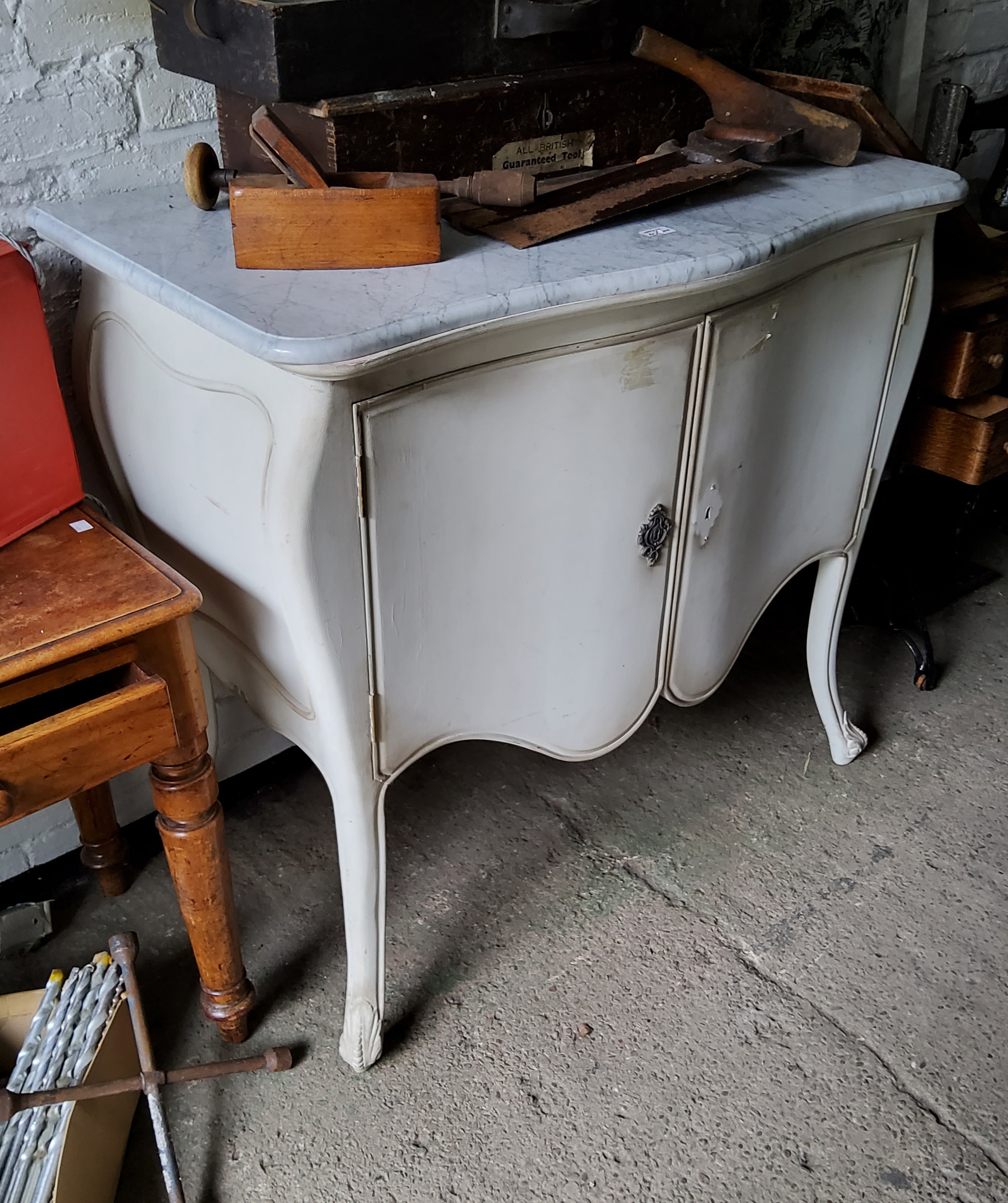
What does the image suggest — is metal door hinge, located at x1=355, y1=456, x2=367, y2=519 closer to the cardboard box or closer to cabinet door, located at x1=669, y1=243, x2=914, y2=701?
cabinet door, located at x1=669, y1=243, x2=914, y2=701

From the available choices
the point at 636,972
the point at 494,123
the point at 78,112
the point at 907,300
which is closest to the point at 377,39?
the point at 494,123

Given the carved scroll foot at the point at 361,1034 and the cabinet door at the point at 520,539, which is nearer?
the cabinet door at the point at 520,539

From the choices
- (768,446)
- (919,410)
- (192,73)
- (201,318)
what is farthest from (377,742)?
(919,410)

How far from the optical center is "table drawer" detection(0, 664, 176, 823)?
3.30 feet

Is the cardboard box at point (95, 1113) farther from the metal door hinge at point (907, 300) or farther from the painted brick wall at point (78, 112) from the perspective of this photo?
the metal door hinge at point (907, 300)

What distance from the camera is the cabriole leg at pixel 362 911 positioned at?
1244 millimetres

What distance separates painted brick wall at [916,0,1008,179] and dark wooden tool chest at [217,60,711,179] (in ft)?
3.23

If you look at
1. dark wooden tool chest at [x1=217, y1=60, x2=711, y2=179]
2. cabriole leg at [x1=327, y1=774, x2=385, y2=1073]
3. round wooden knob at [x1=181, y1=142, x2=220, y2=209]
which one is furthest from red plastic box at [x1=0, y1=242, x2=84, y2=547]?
cabriole leg at [x1=327, y1=774, x2=385, y2=1073]

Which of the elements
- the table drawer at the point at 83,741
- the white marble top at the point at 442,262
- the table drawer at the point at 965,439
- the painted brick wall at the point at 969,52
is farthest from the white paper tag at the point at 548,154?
the painted brick wall at the point at 969,52

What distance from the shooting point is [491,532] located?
1.18 m

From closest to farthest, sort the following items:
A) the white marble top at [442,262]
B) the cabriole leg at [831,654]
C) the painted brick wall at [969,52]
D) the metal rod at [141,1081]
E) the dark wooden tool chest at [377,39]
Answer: the white marble top at [442,262]
the dark wooden tool chest at [377,39]
the metal rod at [141,1081]
the cabriole leg at [831,654]
the painted brick wall at [969,52]

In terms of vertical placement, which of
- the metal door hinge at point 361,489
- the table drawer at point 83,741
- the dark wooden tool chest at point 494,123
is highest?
the dark wooden tool chest at point 494,123

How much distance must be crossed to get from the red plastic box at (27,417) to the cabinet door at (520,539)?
1.21 feet

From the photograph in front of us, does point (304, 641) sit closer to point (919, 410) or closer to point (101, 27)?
point (101, 27)
